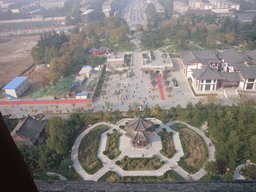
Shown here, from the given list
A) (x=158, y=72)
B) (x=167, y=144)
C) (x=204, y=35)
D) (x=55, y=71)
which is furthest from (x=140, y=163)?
(x=204, y=35)

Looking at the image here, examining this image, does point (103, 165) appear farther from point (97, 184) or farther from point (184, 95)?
point (184, 95)

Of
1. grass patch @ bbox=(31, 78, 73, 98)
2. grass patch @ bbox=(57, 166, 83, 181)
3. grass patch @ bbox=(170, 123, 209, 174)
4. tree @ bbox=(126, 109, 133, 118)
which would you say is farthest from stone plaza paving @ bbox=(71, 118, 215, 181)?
grass patch @ bbox=(31, 78, 73, 98)

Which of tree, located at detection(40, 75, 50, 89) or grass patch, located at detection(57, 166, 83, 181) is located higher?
tree, located at detection(40, 75, 50, 89)

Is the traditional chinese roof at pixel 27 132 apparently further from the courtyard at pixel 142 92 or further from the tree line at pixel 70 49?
the tree line at pixel 70 49

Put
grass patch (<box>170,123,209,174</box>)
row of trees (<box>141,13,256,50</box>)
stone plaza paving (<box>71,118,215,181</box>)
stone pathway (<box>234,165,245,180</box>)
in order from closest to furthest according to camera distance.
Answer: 1. stone pathway (<box>234,165,245,180</box>)
2. stone plaza paving (<box>71,118,215,181</box>)
3. grass patch (<box>170,123,209,174</box>)
4. row of trees (<box>141,13,256,50</box>)

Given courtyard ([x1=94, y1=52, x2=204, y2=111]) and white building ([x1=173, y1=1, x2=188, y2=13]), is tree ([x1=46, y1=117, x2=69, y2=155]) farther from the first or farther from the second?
white building ([x1=173, y1=1, x2=188, y2=13])

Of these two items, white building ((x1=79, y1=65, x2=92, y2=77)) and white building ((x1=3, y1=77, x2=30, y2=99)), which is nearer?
white building ((x1=3, y1=77, x2=30, y2=99))

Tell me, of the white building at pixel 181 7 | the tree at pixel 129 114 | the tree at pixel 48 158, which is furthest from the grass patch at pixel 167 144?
the white building at pixel 181 7

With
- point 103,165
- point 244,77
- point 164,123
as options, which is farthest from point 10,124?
point 244,77
